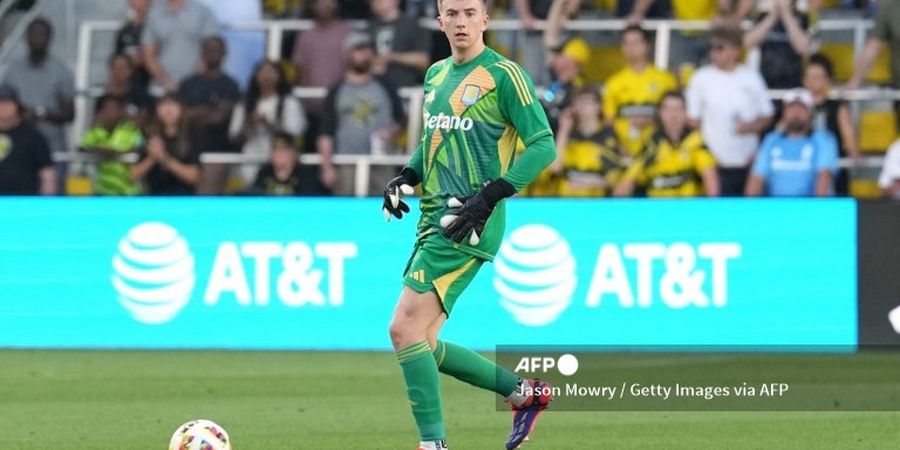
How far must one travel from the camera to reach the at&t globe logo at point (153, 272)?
15.1 meters

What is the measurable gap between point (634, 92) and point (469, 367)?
27.8ft

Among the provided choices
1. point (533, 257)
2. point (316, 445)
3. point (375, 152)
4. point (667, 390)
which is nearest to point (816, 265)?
point (533, 257)

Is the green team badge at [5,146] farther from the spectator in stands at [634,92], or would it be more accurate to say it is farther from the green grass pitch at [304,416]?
the spectator in stands at [634,92]

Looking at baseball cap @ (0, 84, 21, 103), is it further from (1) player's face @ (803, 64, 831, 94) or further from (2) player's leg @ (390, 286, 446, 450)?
(2) player's leg @ (390, 286, 446, 450)

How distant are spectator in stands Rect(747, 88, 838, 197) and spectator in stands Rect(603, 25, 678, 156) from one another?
1.08 metres

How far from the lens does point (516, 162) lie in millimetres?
8352

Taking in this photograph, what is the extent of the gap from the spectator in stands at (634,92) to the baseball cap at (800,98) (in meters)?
1.07

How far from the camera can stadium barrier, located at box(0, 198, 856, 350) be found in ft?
48.2

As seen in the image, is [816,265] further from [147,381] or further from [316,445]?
[316,445]

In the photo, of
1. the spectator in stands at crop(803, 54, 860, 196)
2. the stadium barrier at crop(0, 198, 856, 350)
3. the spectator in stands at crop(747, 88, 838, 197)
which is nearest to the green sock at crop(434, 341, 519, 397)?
the stadium barrier at crop(0, 198, 856, 350)

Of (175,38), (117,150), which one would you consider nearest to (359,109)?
(175,38)

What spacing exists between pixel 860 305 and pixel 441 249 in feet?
23.1

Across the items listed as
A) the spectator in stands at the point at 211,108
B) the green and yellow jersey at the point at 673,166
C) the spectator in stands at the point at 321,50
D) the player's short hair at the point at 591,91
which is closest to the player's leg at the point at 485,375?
the green and yellow jersey at the point at 673,166

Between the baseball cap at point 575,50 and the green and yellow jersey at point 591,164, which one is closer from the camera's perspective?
the green and yellow jersey at point 591,164
